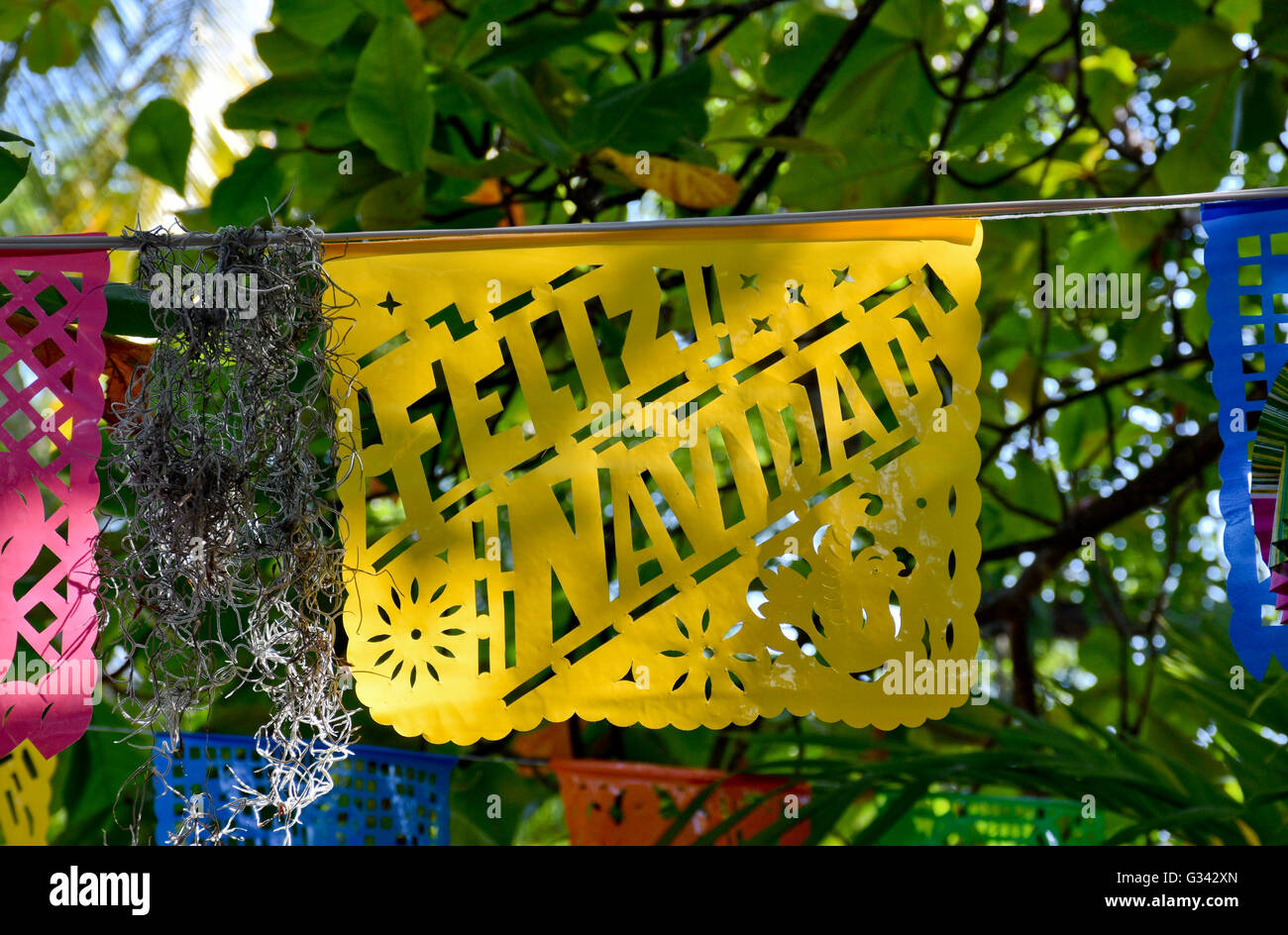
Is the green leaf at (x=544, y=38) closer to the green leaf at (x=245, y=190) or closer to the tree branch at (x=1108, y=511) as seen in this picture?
the green leaf at (x=245, y=190)

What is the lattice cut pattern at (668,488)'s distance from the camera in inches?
32.6

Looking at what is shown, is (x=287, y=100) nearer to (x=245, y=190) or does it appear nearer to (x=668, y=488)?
(x=245, y=190)

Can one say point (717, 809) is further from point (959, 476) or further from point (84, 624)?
point (84, 624)

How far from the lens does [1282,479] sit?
833 mm

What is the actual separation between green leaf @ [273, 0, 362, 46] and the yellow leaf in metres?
0.37

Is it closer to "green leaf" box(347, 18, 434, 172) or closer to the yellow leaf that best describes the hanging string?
"green leaf" box(347, 18, 434, 172)

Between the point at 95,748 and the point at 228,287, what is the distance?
0.85 m


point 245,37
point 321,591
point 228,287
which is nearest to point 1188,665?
point 321,591

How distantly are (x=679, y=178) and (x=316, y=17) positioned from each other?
19.6 inches

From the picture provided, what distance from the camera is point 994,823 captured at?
126 centimetres
